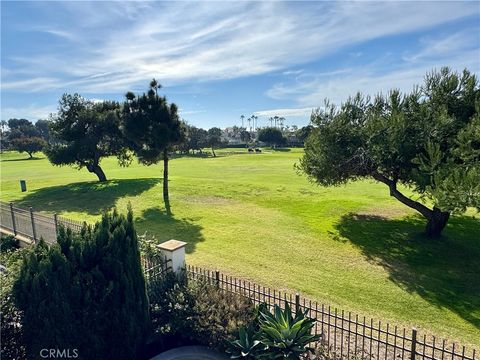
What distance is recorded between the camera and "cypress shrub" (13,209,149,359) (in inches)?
233

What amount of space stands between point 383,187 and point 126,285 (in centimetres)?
2259

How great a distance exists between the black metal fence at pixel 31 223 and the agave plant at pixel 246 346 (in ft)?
21.3

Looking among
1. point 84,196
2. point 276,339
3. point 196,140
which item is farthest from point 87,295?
point 196,140

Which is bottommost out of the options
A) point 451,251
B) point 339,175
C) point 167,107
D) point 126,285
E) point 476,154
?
point 451,251

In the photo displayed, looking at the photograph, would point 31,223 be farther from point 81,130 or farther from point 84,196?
point 81,130

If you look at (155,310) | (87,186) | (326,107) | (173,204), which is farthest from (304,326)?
(87,186)

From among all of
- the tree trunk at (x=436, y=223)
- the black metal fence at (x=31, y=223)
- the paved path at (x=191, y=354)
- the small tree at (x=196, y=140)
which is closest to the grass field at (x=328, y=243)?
the tree trunk at (x=436, y=223)

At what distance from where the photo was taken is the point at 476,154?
9.78 metres

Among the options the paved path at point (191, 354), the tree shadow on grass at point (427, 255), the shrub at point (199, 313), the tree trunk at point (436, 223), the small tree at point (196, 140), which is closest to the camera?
the paved path at point (191, 354)

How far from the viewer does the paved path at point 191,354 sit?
21.0 ft

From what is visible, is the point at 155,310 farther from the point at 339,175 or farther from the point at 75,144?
the point at 75,144

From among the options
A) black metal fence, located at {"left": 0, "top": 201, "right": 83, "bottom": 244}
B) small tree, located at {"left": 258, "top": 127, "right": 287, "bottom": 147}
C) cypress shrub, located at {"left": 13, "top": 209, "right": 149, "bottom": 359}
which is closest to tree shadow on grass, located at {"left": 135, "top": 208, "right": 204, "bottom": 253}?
black metal fence, located at {"left": 0, "top": 201, "right": 83, "bottom": 244}

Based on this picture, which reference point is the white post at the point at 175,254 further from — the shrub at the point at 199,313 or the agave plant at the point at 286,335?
the agave plant at the point at 286,335

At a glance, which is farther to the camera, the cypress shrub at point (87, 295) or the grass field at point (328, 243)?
the grass field at point (328, 243)
